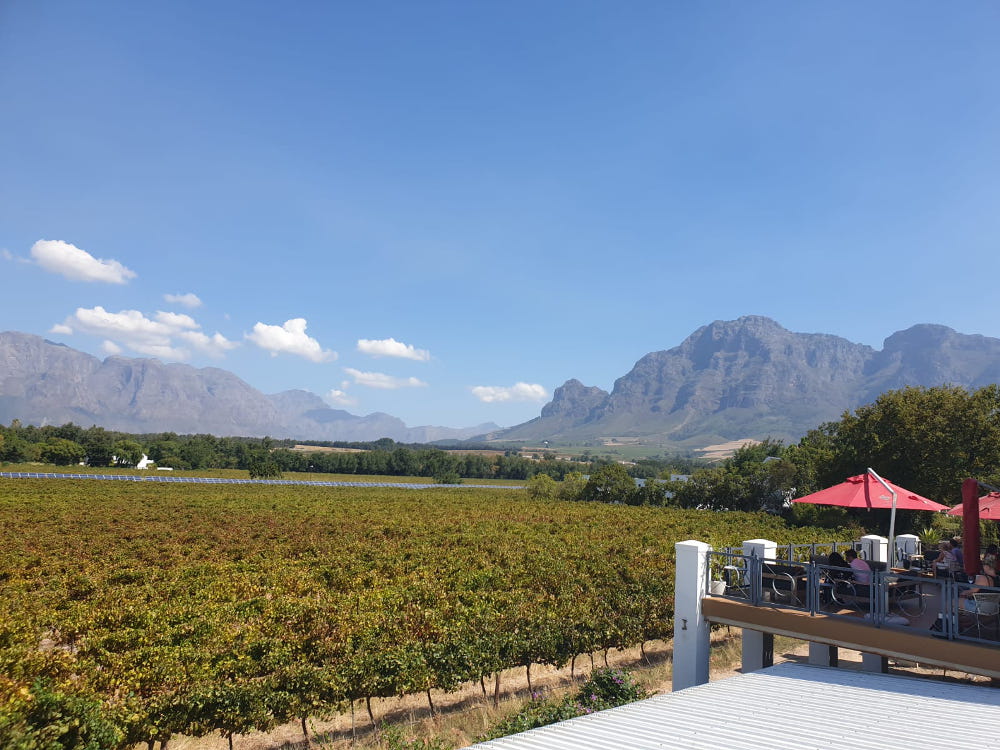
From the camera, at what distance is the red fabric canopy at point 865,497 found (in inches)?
401

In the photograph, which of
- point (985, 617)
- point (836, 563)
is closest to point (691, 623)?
point (836, 563)

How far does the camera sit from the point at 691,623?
10.1 meters

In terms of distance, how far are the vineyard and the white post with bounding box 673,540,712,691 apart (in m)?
3.99

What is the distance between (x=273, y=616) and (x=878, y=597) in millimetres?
12439

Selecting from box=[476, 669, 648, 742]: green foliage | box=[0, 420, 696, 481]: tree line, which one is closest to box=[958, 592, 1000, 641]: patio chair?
box=[476, 669, 648, 742]: green foliage

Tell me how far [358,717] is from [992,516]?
42.7ft

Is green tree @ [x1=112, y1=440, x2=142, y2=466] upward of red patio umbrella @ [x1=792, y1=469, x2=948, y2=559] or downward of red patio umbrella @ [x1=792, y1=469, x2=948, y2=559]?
downward

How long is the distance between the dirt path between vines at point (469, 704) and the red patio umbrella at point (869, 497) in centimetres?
322

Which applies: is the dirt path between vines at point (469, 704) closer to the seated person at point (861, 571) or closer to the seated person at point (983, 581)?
the seated person at point (983, 581)

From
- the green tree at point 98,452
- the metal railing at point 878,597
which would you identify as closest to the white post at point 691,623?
the metal railing at point 878,597

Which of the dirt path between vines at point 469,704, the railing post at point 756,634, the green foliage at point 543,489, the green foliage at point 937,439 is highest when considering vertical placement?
the green foliage at point 937,439

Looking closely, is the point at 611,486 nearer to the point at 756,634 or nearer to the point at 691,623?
the point at 756,634

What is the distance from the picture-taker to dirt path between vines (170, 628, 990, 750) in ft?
37.9

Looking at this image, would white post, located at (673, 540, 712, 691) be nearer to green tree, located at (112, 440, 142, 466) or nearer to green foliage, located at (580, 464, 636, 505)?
green foliage, located at (580, 464, 636, 505)
